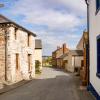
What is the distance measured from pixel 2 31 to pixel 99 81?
1539 centimetres

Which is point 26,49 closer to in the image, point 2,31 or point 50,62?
point 2,31

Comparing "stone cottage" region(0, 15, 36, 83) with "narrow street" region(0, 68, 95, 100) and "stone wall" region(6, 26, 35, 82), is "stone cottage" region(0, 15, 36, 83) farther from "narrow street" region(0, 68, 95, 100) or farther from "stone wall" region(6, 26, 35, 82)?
"narrow street" region(0, 68, 95, 100)

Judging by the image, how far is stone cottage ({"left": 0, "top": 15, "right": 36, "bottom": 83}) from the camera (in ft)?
88.7

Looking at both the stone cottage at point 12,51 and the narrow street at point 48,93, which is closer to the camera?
the narrow street at point 48,93

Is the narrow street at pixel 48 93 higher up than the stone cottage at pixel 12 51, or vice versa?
the stone cottage at pixel 12 51

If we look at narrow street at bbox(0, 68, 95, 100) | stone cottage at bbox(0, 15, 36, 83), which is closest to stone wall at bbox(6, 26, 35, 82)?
stone cottage at bbox(0, 15, 36, 83)

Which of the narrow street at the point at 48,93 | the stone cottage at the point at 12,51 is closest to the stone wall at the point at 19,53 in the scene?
the stone cottage at the point at 12,51

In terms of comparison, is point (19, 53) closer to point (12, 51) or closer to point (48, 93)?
point (12, 51)

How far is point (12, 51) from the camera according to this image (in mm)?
27531

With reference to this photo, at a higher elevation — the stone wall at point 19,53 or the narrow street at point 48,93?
the stone wall at point 19,53

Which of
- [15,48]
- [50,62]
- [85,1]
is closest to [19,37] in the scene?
[15,48]

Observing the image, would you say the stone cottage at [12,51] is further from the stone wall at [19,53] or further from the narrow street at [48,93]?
the narrow street at [48,93]

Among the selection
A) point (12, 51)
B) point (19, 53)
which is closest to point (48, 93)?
point (12, 51)

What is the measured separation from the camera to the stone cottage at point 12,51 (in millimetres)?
27031
